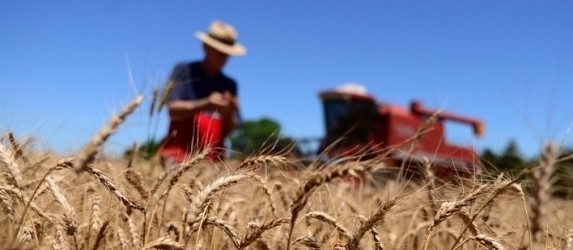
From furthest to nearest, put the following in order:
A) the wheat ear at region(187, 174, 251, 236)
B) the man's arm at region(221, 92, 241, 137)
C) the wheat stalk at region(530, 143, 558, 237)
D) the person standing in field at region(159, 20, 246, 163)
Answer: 1. the man's arm at region(221, 92, 241, 137)
2. the person standing in field at region(159, 20, 246, 163)
3. the wheat ear at region(187, 174, 251, 236)
4. the wheat stalk at region(530, 143, 558, 237)

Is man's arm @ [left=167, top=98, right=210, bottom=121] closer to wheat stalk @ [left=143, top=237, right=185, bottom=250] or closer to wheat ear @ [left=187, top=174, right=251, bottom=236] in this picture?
wheat ear @ [left=187, top=174, right=251, bottom=236]

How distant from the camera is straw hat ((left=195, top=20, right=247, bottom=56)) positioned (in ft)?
18.5

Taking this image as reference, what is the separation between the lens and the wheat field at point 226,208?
1.47 meters

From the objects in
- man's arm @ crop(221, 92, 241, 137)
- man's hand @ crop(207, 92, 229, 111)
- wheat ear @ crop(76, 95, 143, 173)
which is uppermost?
wheat ear @ crop(76, 95, 143, 173)

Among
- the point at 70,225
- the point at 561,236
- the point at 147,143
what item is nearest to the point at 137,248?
the point at 70,225

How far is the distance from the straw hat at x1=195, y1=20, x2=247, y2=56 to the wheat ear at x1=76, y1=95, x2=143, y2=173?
409 centimetres

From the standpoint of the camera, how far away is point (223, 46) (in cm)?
561

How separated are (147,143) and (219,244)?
1751mm

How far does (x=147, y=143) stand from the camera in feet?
12.8

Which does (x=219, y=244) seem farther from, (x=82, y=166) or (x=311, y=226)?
(x=82, y=166)

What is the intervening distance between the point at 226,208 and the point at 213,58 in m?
2.89

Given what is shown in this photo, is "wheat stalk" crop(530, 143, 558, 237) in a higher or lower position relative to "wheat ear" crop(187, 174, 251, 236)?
higher

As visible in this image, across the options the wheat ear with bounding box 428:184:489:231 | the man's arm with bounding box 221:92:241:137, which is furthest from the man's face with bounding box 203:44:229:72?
the wheat ear with bounding box 428:184:489:231

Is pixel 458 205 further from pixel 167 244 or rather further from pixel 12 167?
pixel 12 167
